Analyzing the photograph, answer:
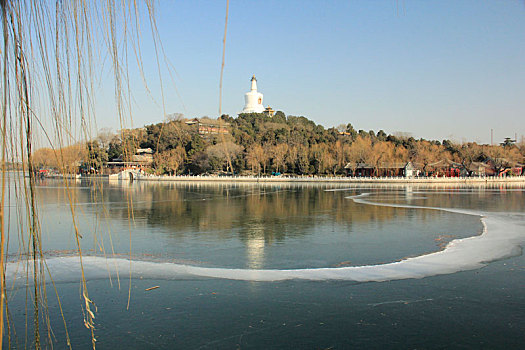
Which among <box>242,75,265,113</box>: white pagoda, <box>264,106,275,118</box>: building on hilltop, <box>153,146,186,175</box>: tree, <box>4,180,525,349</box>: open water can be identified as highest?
<box>242,75,265,113</box>: white pagoda

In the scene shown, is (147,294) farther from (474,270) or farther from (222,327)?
(474,270)

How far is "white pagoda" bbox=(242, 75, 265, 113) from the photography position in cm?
10038

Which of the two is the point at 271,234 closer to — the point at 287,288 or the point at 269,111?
the point at 287,288

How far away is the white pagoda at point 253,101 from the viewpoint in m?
100

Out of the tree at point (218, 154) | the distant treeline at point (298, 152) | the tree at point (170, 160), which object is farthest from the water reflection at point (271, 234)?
the tree at point (170, 160)

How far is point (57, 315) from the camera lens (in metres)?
5.52

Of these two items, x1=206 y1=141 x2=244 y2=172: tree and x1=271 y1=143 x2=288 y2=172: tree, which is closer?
x1=271 y1=143 x2=288 y2=172: tree

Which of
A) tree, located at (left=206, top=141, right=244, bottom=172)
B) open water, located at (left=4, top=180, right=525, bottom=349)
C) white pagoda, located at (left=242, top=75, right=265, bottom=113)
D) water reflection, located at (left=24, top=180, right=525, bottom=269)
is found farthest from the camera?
white pagoda, located at (left=242, top=75, right=265, bottom=113)

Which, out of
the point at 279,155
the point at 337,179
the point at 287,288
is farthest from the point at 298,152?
the point at 287,288

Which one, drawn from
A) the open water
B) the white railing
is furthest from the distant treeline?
the open water

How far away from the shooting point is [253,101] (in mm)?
100750

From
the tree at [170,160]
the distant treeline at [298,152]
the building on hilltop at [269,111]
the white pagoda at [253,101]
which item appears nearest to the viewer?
the distant treeline at [298,152]

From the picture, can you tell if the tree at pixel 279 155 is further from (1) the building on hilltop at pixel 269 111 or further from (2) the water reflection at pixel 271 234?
(2) the water reflection at pixel 271 234

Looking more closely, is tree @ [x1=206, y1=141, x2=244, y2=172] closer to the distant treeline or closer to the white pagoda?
the distant treeline
